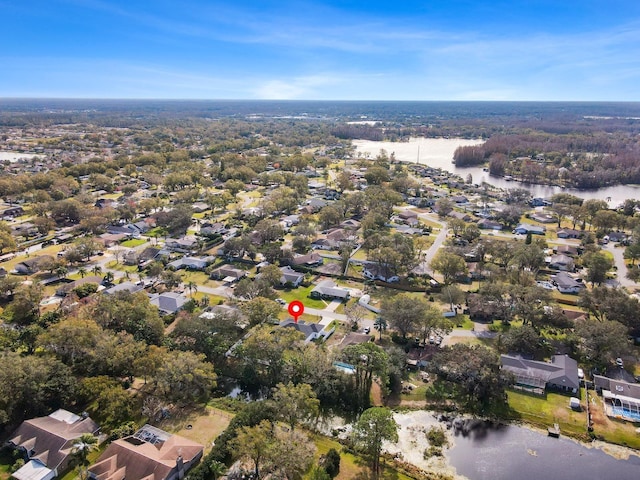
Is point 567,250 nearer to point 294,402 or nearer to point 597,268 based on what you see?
point 597,268

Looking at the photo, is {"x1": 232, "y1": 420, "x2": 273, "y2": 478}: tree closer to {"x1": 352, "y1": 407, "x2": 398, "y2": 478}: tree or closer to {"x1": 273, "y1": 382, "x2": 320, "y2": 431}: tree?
{"x1": 273, "y1": 382, "x2": 320, "y2": 431}: tree

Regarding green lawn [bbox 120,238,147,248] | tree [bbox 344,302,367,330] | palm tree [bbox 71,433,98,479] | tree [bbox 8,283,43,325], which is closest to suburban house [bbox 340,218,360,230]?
tree [bbox 344,302,367,330]

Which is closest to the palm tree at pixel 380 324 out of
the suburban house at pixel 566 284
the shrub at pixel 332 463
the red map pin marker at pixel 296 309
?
the red map pin marker at pixel 296 309

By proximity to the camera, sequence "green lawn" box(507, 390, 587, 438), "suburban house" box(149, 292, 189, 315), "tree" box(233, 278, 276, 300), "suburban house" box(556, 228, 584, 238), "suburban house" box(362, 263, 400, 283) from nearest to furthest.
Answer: "green lawn" box(507, 390, 587, 438) < "suburban house" box(149, 292, 189, 315) < "tree" box(233, 278, 276, 300) < "suburban house" box(362, 263, 400, 283) < "suburban house" box(556, 228, 584, 238)

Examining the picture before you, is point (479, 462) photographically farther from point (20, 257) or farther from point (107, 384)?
point (20, 257)

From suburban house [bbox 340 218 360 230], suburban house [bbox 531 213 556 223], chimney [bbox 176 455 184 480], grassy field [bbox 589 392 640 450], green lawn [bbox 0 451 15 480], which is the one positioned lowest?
green lawn [bbox 0 451 15 480]

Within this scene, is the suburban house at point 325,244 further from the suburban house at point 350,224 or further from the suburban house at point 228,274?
the suburban house at point 228,274

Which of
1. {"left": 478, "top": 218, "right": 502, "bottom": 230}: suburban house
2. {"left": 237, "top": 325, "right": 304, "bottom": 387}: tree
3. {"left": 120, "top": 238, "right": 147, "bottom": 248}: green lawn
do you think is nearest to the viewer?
{"left": 237, "top": 325, "right": 304, "bottom": 387}: tree

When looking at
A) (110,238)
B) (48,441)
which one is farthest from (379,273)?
(110,238)
